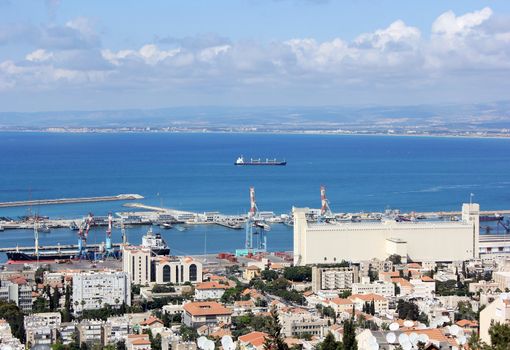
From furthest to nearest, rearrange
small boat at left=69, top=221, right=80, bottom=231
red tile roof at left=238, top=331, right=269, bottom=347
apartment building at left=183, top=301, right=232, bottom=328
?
Result: small boat at left=69, top=221, right=80, bottom=231 < apartment building at left=183, top=301, right=232, bottom=328 < red tile roof at left=238, top=331, right=269, bottom=347

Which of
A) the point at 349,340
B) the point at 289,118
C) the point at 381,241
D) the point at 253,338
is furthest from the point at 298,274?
the point at 289,118

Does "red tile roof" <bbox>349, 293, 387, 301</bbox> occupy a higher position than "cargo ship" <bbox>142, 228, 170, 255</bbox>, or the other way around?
"cargo ship" <bbox>142, 228, 170, 255</bbox>

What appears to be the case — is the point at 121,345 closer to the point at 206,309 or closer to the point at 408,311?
the point at 206,309

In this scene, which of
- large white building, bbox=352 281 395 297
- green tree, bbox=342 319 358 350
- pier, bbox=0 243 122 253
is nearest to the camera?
green tree, bbox=342 319 358 350

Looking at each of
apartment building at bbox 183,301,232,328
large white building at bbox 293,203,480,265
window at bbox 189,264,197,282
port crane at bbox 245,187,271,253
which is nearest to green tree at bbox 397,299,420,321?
apartment building at bbox 183,301,232,328

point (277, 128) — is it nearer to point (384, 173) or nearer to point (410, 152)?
point (410, 152)

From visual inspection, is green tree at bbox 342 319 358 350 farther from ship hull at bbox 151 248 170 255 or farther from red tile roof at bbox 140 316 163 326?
ship hull at bbox 151 248 170 255

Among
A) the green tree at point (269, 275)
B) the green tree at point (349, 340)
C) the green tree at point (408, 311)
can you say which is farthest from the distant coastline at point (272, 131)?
the green tree at point (349, 340)

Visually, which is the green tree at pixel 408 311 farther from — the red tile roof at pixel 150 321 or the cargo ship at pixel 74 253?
the cargo ship at pixel 74 253
